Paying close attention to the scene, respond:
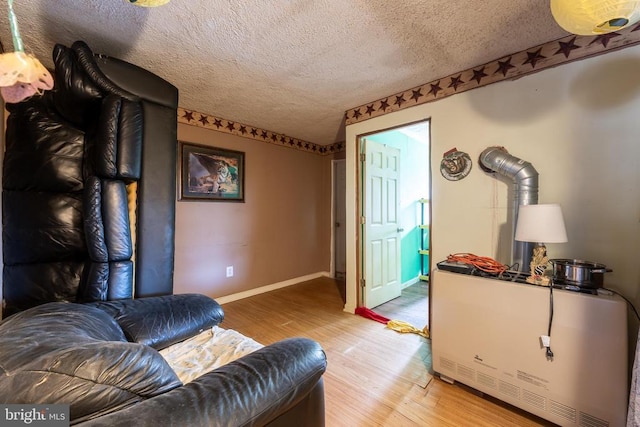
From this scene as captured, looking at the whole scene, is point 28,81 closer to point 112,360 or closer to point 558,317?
point 112,360

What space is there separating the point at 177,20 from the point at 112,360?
169cm

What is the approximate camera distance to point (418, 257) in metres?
4.14

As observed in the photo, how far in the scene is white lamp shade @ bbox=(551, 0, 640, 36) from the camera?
811 mm

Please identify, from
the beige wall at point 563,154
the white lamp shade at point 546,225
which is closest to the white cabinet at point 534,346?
the white lamp shade at point 546,225

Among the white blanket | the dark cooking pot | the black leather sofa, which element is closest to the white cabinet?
the dark cooking pot

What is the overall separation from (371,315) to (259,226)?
1.83 m

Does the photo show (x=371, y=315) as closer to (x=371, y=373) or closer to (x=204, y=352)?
(x=371, y=373)

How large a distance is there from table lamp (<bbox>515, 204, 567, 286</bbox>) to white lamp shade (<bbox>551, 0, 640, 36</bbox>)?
819 millimetres

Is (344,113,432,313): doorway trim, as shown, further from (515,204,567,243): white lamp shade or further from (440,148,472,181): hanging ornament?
(515,204,567,243): white lamp shade

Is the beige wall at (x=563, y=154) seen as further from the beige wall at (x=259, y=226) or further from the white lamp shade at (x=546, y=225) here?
the beige wall at (x=259, y=226)

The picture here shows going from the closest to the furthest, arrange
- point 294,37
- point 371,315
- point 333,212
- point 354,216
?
point 294,37, point 371,315, point 354,216, point 333,212

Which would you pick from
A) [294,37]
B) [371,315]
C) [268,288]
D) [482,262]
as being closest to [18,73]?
[294,37]

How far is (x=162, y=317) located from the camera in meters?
1.24

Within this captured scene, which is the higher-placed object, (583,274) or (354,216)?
(354,216)
